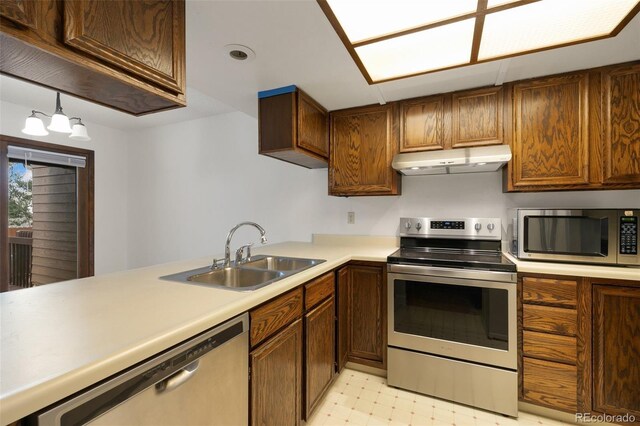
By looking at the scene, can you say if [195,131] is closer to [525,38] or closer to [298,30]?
[298,30]

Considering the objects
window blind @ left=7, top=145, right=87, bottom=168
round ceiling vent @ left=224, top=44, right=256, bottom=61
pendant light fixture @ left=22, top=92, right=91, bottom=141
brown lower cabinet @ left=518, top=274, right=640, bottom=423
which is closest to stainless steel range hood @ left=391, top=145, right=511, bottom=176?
brown lower cabinet @ left=518, top=274, right=640, bottom=423

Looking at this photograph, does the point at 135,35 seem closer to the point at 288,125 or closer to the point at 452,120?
the point at 288,125

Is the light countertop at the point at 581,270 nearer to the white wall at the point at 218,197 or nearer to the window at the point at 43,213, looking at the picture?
the white wall at the point at 218,197

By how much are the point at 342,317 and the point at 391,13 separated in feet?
6.02

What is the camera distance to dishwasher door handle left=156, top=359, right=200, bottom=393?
31.1 inches

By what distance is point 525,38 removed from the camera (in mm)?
1428

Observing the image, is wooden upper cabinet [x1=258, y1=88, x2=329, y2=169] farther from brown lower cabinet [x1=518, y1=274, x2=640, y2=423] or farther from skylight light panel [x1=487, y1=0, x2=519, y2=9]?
brown lower cabinet [x1=518, y1=274, x2=640, y2=423]

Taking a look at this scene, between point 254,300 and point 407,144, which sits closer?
point 254,300

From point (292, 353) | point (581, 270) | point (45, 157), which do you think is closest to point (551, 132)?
point (581, 270)

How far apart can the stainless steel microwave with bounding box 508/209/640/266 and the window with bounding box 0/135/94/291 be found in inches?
176

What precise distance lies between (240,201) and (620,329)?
3099 millimetres

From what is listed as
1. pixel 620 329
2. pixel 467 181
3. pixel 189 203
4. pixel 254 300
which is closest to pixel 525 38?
pixel 467 181

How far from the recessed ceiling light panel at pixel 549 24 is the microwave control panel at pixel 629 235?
40.8 inches

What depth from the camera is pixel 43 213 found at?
319 cm
